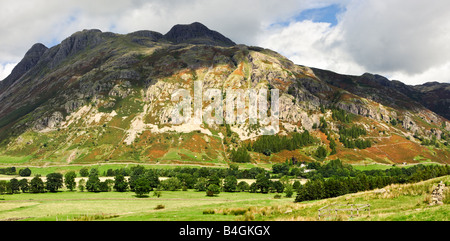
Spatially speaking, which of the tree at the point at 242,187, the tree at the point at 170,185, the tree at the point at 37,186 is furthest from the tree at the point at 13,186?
the tree at the point at 242,187

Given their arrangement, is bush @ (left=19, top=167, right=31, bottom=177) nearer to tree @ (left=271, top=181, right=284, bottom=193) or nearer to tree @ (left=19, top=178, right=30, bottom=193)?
tree @ (left=19, top=178, right=30, bottom=193)

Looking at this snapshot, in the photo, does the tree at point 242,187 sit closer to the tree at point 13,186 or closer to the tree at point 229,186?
the tree at point 229,186

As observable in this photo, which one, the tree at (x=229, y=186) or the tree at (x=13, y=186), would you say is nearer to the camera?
the tree at (x=13, y=186)

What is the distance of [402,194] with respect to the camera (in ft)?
156

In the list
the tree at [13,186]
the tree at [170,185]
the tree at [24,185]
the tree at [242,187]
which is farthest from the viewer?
the tree at [242,187]

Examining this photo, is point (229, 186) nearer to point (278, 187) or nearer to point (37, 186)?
point (278, 187)

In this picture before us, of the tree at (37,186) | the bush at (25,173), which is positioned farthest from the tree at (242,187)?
the bush at (25,173)

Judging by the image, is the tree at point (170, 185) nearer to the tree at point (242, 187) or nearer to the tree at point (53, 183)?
the tree at point (242, 187)

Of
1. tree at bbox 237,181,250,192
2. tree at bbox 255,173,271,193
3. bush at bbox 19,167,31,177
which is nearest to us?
tree at bbox 255,173,271,193

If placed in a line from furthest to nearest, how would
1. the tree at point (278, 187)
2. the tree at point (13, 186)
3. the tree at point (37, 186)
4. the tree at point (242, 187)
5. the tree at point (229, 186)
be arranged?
the tree at point (242, 187), the tree at point (229, 186), the tree at point (278, 187), the tree at point (37, 186), the tree at point (13, 186)

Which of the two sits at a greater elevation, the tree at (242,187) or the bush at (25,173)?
the bush at (25,173)

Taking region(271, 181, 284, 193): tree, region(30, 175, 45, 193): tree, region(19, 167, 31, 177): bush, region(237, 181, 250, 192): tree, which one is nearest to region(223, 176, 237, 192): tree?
region(237, 181, 250, 192): tree
